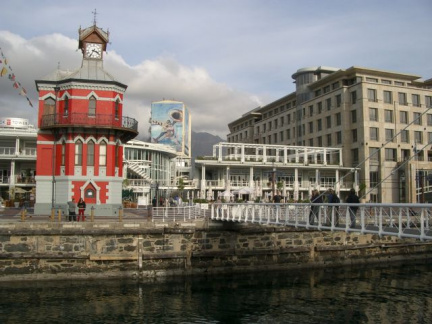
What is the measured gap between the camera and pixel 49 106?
34.1 metres

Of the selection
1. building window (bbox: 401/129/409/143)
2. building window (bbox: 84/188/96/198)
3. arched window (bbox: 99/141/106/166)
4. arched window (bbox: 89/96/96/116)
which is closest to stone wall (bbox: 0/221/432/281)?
building window (bbox: 84/188/96/198)

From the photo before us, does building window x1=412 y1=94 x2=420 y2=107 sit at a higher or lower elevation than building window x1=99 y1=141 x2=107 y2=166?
higher

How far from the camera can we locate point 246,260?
28.2 m

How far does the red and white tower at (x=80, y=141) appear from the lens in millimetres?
32375

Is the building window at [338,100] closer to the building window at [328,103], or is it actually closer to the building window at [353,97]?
the building window at [353,97]

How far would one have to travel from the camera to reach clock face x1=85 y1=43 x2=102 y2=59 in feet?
118

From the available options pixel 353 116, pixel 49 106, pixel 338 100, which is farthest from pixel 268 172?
pixel 49 106

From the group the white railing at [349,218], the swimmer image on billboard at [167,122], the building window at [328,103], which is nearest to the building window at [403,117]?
the building window at [328,103]

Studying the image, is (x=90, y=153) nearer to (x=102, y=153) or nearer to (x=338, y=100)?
(x=102, y=153)

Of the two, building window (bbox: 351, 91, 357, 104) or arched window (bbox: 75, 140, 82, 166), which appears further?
building window (bbox: 351, 91, 357, 104)

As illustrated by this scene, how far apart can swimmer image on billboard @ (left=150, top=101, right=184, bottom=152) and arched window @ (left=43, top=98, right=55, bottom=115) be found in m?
91.7

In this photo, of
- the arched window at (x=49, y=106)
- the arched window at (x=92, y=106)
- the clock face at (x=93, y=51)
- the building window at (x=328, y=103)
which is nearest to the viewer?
the arched window at (x=92, y=106)

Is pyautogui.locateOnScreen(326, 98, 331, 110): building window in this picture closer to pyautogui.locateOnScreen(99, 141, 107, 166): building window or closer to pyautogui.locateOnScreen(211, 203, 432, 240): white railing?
pyautogui.locateOnScreen(99, 141, 107, 166): building window

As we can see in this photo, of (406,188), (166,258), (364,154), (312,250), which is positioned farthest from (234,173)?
(166,258)
